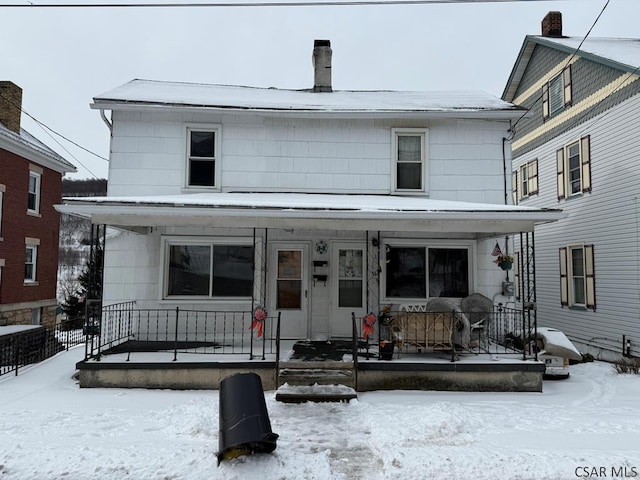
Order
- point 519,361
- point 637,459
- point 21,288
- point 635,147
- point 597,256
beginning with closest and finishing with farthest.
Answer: point 637,459 → point 519,361 → point 635,147 → point 597,256 → point 21,288

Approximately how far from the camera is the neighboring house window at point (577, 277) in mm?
13820

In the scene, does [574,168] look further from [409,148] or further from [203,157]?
[203,157]

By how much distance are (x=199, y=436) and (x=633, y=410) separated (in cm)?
651

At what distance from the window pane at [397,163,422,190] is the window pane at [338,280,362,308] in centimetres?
271

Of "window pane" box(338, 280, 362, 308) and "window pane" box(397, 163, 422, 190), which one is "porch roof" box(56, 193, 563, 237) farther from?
"window pane" box(338, 280, 362, 308)

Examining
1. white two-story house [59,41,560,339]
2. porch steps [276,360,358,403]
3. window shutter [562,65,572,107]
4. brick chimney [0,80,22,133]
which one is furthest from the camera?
brick chimney [0,80,22,133]

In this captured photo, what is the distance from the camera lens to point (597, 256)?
1355cm

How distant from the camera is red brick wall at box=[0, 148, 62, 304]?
16547mm

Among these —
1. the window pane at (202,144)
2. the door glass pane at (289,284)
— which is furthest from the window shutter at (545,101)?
the window pane at (202,144)

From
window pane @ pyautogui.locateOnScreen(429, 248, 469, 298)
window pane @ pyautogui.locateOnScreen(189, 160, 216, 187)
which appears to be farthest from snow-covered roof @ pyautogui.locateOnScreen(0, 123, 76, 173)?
A: window pane @ pyautogui.locateOnScreen(429, 248, 469, 298)

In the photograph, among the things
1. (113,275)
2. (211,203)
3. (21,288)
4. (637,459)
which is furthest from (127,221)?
(21,288)

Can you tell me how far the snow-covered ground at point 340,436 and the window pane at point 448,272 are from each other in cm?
309

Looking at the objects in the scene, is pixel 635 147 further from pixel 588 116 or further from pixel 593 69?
pixel 593 69

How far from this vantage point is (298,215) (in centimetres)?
771
